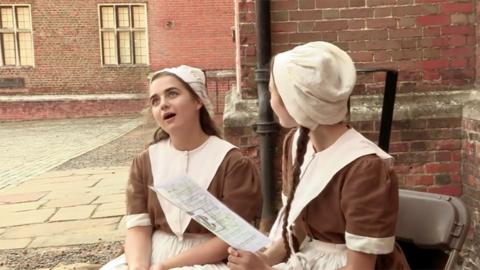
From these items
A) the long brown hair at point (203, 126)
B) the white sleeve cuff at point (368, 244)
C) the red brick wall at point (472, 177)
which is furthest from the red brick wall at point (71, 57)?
the white sleeve cuff at point (368, 244)

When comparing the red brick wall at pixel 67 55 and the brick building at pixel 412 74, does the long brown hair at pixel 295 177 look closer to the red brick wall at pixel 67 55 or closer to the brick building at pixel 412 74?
the brick building at pixel 412 74

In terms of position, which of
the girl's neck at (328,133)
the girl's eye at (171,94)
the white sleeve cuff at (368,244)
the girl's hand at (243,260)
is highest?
the girl's eye at (171,94)

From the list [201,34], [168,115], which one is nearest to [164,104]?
[168,115]

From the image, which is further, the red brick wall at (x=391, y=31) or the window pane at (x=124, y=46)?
the window pane at (x=124, y=46)

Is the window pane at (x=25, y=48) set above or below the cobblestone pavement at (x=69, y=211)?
above

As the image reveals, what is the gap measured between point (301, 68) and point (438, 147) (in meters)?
2.43

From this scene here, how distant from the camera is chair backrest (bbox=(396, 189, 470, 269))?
79.7 inches

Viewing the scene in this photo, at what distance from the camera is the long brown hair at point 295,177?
196 centimetres

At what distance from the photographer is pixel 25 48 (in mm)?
21297

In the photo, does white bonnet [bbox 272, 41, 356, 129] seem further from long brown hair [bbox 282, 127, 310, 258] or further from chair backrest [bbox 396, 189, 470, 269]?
chair backrest [bbox 396, 189, 470, 269]

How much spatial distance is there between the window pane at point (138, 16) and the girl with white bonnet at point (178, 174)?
19373 mm

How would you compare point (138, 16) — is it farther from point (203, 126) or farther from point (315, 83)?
point (315, 83)

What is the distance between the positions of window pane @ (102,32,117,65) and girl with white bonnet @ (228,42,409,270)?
781 inches

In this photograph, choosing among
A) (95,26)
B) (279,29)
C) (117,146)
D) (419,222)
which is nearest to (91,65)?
(95,26)
